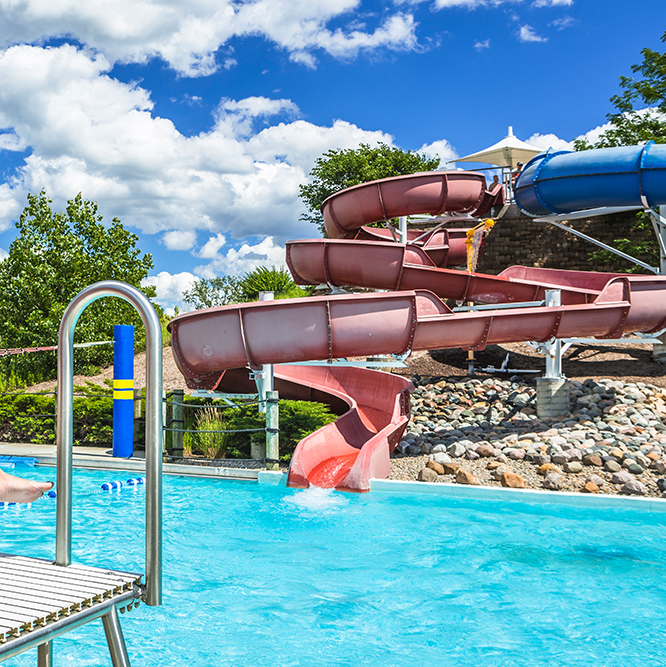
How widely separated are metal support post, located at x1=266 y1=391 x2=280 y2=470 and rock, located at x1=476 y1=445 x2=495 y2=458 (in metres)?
2.74

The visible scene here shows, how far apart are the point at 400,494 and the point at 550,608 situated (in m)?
3.01

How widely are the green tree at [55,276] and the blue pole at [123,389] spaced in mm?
8498

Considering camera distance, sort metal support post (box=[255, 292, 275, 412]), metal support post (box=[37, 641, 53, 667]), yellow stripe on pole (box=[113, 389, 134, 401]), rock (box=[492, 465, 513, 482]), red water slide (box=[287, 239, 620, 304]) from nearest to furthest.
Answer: metal support post (box=[37, 641, 53, 667])
rock (box=[492, 465, 513, 482])
metal support post (box=[255, 292, 275, 412])
yellow stripe on pole (box=[113, 389, 134, 401])
red water slide (box=[287, 239, 620, 304])

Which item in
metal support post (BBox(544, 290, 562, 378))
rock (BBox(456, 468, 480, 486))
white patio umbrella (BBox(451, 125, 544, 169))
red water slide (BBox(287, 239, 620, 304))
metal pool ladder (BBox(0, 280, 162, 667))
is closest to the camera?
metal pool ladder (BBox(0, 280, 162, 667))

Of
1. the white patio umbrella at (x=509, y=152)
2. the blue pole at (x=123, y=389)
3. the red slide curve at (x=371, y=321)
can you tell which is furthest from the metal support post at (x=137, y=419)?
the white patio umbrella at (x=509, y=152)

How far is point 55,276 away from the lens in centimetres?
1770

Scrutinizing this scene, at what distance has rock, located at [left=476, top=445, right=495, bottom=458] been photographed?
28.4ft

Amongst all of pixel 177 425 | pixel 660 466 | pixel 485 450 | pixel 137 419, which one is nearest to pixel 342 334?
pixel 485 450

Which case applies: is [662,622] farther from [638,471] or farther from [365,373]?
[365,373]

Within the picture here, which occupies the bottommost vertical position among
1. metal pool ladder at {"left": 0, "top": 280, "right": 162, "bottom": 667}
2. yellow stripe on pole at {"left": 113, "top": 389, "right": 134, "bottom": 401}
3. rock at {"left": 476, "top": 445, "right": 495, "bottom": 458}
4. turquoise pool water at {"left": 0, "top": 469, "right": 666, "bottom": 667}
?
turquoise pool water at {"left": 0, "top": 469, "right": 666, "bottom": 667}

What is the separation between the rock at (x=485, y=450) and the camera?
28.4ft

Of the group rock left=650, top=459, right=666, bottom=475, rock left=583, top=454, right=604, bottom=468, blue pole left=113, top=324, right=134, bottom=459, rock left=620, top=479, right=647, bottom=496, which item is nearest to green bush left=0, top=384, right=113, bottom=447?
blue pole left=113, top=324, right=134, bottom=459

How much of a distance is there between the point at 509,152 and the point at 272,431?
1528 centimetres

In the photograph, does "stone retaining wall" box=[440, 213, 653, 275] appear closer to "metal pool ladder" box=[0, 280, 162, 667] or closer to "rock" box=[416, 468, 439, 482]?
"rock" box=[416, 468, 439, 482]
